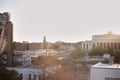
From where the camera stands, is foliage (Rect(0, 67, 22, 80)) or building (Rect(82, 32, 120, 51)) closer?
foliage (Rect(0, 67, 22, 80))

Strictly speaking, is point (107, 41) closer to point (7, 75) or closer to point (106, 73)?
point (106, 73)

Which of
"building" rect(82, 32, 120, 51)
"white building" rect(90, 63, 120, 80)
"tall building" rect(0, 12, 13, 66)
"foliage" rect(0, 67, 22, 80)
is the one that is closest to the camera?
"white building" rect(90, 63, 120, 80)

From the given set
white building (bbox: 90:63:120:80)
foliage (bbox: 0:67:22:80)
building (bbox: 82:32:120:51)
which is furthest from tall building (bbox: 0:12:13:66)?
building (bbox: 82:32:120:51)

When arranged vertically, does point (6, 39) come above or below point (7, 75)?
above

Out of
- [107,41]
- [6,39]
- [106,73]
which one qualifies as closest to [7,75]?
[106,73]

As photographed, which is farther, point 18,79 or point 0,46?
point 0,46

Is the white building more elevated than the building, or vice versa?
the building

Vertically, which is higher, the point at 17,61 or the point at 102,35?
the point at 102,35

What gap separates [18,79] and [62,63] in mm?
12320

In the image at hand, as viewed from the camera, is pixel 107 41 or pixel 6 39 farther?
pixel 107 41

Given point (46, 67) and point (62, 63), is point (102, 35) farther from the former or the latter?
point (46, 67)

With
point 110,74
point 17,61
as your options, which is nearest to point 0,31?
point 17,61

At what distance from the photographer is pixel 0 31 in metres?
35.7

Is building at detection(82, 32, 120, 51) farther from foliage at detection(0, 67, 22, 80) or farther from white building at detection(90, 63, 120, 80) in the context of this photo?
white building at detection(90, 63, 120, 80)
